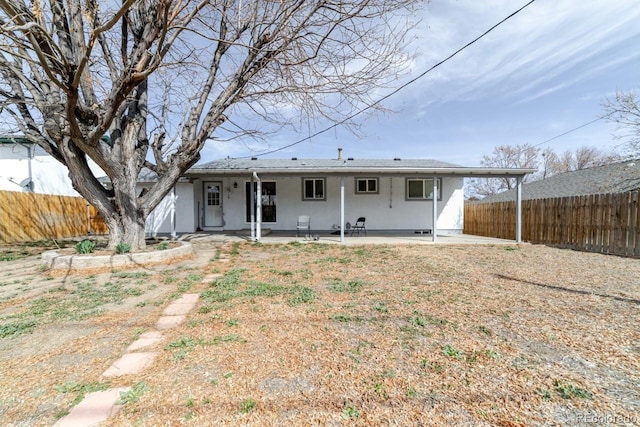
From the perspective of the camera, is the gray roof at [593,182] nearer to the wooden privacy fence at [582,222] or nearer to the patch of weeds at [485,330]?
the wooden privacy fence at [582,222]

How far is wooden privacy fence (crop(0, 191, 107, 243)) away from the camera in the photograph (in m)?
10.6

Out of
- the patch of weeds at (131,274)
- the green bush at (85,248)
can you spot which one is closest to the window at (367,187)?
the patch of weeds at (131,274)

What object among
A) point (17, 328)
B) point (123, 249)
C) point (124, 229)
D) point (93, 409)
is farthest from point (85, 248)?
point (93, 409)

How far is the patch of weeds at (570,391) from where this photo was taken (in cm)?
189

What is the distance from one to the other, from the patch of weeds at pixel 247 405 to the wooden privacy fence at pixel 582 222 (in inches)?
414

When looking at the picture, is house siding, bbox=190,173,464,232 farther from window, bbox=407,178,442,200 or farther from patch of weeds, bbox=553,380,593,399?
patch of weeds, bbox=553,380,593,399

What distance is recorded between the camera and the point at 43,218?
39.3 ft

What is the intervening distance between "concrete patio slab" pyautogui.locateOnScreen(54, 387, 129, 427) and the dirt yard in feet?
0.26

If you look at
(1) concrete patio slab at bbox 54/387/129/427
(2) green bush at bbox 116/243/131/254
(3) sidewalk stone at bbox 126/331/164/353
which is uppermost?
(2) green bush at bbox 116/243/131/254

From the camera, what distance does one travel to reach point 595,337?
276cm

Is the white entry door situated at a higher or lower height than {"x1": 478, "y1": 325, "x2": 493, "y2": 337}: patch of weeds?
higher

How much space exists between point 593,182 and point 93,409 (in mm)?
19580

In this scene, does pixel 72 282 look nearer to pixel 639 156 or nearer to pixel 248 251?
pixel 248 251

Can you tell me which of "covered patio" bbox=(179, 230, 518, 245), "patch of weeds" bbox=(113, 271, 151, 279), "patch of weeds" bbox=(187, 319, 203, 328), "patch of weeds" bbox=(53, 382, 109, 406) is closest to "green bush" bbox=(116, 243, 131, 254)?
"patch of weeds" bbox=(113, 271, 151, 279)
